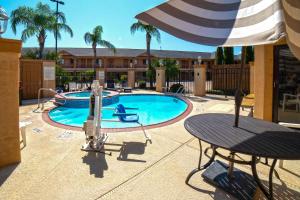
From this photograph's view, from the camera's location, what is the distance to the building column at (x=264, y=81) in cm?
679

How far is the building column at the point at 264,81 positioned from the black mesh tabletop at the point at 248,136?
3587 mm

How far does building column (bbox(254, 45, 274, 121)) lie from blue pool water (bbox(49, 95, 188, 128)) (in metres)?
3.20

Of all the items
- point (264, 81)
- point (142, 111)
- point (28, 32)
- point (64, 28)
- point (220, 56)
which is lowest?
point (142, 111)

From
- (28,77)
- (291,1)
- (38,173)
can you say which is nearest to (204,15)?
(291,1)

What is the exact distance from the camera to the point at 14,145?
3.93 meters

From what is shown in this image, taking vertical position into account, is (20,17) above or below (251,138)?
above

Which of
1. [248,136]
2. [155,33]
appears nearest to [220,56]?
[155,33]

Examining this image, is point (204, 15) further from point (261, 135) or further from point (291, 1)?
Result: point (261, 135)

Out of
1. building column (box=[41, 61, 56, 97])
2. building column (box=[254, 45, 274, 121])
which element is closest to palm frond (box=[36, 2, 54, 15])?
building column (box=[41, 61, 56, 97])

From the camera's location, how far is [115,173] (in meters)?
3.75

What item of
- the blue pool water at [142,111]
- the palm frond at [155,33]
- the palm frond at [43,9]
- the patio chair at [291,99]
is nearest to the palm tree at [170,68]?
the blue pool water at [142,111]

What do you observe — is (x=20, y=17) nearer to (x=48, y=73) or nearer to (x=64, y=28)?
(x=64, y=28)

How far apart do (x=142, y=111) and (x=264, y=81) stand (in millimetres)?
7083

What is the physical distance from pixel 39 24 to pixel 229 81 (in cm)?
1922
